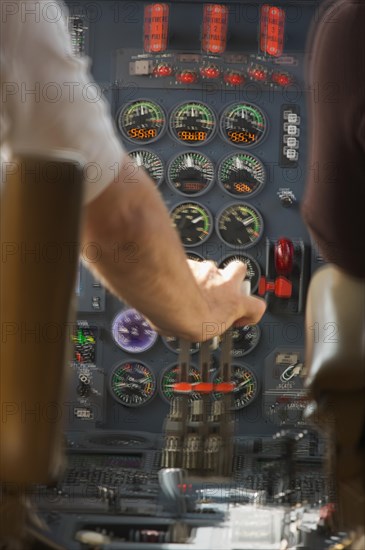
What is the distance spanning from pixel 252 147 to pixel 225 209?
15.8 inches

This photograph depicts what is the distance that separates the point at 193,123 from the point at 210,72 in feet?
1.01

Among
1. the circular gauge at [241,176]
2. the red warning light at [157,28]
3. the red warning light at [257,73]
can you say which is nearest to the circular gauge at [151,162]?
the circular gauge at [241,176]

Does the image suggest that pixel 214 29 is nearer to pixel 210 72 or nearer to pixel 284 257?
pixel 210 72

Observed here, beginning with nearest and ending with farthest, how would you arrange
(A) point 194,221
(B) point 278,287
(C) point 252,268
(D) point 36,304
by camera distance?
(D) point 36,304 → (B) point 278,287 → (C) point 252,268 → (A) point 194,221

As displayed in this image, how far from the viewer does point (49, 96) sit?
0.62 m

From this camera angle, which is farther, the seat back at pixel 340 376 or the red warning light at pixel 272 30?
the red warning light at pixel 272 30

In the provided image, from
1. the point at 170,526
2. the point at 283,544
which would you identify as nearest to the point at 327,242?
the point at 283,544

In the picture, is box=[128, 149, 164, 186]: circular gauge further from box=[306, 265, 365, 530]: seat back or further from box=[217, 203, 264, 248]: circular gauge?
box=[306, 265, 365, 530]: seat back

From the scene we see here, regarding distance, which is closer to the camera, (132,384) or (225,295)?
(225,295)

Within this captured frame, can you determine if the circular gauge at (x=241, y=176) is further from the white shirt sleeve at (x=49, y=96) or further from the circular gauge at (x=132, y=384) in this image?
the white shirt sleeve at (x=49, y=96)

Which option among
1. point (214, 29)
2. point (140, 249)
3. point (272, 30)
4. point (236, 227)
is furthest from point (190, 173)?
point (140, 249)

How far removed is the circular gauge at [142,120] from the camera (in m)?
6.75

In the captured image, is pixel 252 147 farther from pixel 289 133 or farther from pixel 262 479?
pixel 262 479

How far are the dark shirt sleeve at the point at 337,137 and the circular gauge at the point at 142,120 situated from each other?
6107mm
